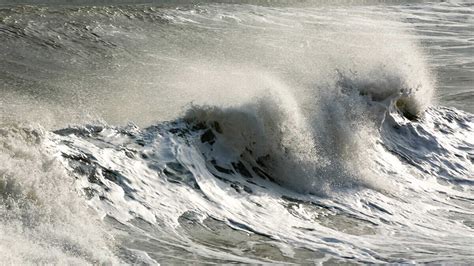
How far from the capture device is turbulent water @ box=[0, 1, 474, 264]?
7.62 metres

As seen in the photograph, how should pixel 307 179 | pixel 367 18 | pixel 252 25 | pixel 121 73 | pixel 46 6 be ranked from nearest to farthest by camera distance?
pixel 307 179, pixel 121 73, pixel 46 6, pixel 252 25, pixel 367 18

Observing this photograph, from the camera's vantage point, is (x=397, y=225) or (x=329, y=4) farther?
(x=329, y=4)

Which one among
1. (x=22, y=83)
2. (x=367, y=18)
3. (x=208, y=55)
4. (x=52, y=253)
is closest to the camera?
(x=52, y=253)

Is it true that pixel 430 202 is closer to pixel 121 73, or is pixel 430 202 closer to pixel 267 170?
pixel 267 170

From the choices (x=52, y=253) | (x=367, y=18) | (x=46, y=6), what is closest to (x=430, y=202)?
(x=52, y=253)

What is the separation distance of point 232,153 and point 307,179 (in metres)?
0.92

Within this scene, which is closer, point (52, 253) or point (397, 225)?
point (52, 253)

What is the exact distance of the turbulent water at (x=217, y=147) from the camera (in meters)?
7.62

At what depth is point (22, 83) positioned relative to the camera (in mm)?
12703

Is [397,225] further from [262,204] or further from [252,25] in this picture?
[252,25]

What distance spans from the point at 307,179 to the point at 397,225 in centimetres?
122

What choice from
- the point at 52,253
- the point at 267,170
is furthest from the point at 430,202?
the point at 52,253

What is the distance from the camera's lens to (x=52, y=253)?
638cm

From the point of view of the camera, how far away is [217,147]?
10148 mm
